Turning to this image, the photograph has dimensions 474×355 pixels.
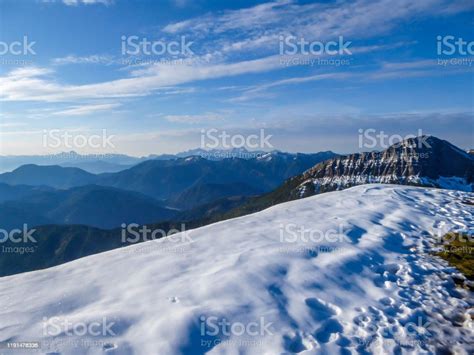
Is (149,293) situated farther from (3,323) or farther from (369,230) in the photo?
(369,230)

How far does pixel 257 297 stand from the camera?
10.2 metres

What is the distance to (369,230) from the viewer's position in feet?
52.8

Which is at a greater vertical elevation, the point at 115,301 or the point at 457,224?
the point at 457,224

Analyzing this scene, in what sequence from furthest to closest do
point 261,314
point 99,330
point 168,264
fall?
point 168,264 < point 261,314 < point 99,330

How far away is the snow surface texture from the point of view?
853 centimetres

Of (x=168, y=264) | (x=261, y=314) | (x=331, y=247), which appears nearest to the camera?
(x=261, y=314)

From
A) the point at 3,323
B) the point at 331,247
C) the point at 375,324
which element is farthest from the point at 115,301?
the point at 331,247

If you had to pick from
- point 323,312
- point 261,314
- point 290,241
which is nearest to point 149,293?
point 261,314

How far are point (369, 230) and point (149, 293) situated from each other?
34.1 ft

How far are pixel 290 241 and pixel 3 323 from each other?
10.2 m

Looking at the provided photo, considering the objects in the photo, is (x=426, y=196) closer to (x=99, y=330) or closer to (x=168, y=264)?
(x=168, y=264)

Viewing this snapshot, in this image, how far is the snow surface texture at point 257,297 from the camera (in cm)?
853

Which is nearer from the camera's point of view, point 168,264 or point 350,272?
point 350,272

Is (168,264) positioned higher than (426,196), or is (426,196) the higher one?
(426,196)
